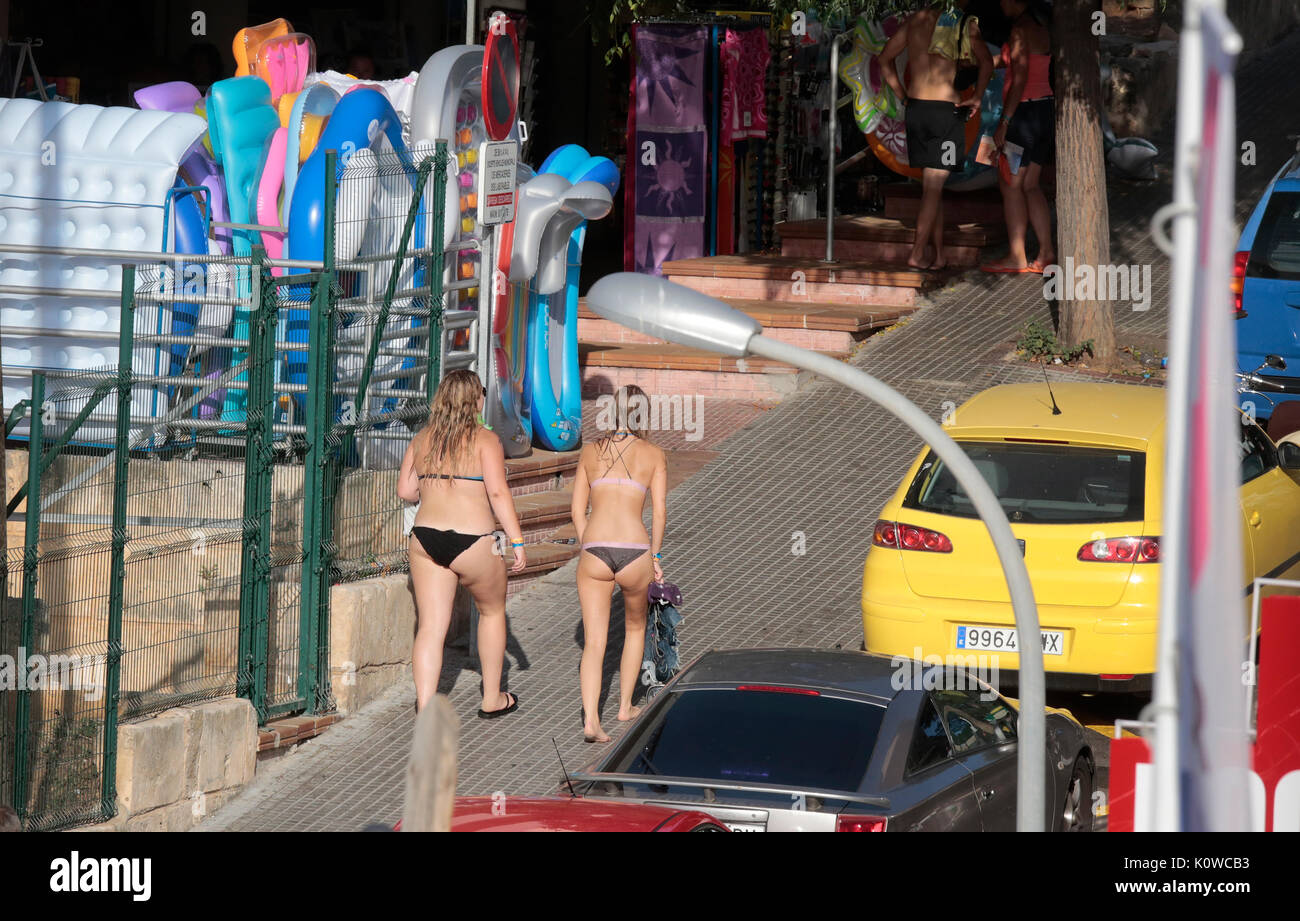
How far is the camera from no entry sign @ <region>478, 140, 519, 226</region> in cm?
1142

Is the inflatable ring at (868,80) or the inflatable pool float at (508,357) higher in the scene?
the inflatable ring at (868,80)

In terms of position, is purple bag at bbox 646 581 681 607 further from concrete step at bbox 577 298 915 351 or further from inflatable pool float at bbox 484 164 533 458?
concrete step at bbox 577 298 915 351

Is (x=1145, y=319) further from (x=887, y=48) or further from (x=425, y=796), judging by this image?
(x=425, y=796)

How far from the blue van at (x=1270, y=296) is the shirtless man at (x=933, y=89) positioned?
3.67m

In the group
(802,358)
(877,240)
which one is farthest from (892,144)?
(802,358)

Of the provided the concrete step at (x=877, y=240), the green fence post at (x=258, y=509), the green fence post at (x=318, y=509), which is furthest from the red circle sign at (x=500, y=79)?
the concrete step at (x=877, y=240)

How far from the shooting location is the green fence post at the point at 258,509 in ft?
31.5

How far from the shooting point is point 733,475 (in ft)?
43.7

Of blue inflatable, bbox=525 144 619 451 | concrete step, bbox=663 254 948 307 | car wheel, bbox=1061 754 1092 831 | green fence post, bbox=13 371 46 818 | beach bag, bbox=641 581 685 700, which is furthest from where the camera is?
concrete step, bbox=663 254 948 307

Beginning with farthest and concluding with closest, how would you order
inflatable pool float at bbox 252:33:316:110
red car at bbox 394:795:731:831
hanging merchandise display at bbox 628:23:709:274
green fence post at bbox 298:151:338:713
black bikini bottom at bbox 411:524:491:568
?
1. hanging merchandise display at bbox 628:23:709:274
2. inflatable pool float at bbox 252:33:316:110
3. green fence post at bbox 298:151:338:713
4. black bikini bottom at bbox 411:524:491:568
5. red car at bbox 394:795:731:831

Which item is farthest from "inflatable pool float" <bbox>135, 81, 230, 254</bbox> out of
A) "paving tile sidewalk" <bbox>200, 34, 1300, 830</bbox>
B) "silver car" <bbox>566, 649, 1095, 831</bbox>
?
"silver car" <bbox>566, 649, 1095, 831</bbox>

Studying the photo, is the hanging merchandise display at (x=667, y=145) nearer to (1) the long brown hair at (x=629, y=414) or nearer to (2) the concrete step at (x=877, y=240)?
(2) the concrete step at (x=877, y=240)

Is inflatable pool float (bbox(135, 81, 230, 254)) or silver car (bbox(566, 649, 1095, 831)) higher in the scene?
inflatable pool float (bbox(135, 81, 230, 254))

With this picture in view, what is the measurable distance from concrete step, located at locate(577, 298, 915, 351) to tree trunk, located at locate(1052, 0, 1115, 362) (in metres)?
1.75
